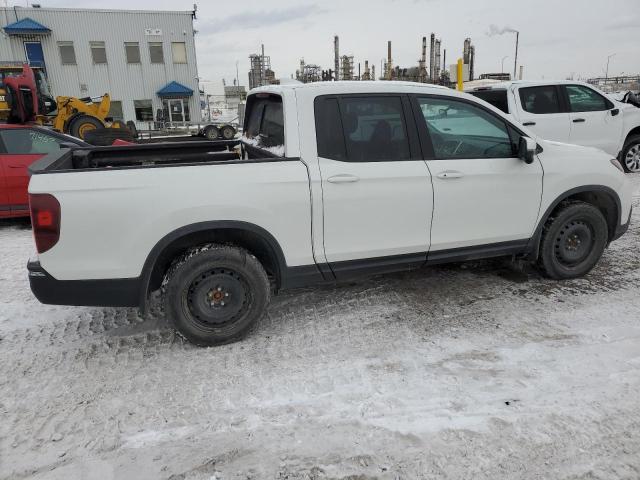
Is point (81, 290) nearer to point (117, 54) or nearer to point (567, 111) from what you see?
point (567, 111)

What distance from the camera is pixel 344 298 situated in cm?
443

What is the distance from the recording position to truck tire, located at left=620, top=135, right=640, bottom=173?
952 cm

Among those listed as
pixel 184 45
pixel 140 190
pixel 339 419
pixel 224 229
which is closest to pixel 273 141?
pixel 224 229

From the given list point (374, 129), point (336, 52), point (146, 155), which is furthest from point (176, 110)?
point (374, 129)

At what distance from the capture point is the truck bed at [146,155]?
4.11m

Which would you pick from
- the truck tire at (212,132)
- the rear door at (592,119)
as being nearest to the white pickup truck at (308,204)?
the rear door at (592,119)

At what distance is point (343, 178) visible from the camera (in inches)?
140

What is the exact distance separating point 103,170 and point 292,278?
60.0 inches

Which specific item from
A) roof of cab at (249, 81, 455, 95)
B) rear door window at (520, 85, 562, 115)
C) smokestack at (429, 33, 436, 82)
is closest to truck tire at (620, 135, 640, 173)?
rear door window at (520, 85, 562, 115)

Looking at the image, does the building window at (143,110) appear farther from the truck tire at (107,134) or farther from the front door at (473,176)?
the front door at (473,176)

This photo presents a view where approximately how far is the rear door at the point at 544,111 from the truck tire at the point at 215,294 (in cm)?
680

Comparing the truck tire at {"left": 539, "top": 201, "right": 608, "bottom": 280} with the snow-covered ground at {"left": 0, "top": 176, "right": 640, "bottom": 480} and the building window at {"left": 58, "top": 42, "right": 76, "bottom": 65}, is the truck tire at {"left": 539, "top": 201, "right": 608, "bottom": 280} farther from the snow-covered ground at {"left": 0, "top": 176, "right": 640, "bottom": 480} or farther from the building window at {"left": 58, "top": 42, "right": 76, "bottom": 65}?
the building window at {"left": 58, "top": 42, "right": 76, "bottom": 65}

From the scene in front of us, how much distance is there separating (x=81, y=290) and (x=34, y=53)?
34.4 m

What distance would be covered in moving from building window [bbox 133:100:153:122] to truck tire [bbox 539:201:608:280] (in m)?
33.4
